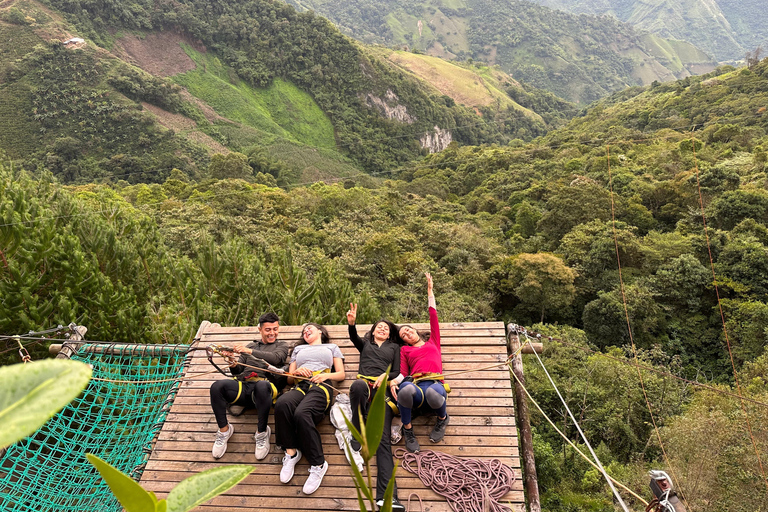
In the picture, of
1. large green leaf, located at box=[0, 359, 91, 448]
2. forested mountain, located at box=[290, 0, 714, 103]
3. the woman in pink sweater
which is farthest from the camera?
forested mountain, located at box=[290, 0, 714, 103]

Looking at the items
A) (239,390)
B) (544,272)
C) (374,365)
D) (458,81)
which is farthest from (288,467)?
(458,81)

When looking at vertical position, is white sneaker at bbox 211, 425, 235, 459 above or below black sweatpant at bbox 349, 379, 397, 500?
below

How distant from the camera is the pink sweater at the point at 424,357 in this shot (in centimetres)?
392

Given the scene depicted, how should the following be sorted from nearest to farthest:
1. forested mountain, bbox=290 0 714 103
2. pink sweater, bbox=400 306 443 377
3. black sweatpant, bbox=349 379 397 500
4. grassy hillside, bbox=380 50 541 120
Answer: black sweatpant, bbox=349 379 397 500 < pink sweater, bbox=400 306 443 377 < grassy hillside, bbox=380 50 541 120 < forested mountain, bbox=290 0 714 103

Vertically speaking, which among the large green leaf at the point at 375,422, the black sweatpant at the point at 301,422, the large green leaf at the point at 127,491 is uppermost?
the large green leaf at the point at 375,422

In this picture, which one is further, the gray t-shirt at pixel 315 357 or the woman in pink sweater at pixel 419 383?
the gray t-shirt at pixel 315 357

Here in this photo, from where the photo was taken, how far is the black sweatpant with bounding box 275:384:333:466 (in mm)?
3436

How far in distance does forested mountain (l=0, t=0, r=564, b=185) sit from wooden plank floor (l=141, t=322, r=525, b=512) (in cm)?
4124

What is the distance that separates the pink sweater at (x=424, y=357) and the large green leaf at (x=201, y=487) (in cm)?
339

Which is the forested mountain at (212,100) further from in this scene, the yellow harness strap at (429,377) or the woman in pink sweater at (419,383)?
the yellow harness strap at (429,377)

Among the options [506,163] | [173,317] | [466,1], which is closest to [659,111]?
[506,163]

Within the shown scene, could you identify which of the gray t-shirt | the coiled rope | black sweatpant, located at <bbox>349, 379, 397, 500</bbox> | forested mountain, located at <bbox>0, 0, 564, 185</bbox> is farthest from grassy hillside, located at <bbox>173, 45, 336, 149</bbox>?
the coiled rope

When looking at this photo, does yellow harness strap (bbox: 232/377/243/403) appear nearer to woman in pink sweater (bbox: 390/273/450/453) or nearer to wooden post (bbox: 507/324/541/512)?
woman in pink sweater (bbox: 390/273/450/453)

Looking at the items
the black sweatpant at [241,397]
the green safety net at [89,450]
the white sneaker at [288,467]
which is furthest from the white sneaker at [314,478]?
the green safety net at [89,450]
